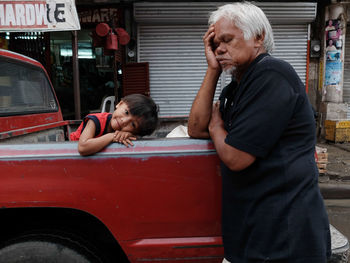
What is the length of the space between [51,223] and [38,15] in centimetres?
483

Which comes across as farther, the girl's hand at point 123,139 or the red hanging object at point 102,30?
the red hanging object at point 102,30

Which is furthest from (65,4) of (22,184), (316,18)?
(316,18)

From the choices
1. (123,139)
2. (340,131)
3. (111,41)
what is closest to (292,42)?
(340,131)

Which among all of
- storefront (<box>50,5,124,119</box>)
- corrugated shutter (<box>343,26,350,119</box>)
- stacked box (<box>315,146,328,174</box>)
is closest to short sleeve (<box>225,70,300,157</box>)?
stacked box (<box>315,146,328,174</box>)

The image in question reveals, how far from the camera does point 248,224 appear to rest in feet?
4.30

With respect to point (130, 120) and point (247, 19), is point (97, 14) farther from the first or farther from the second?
point (247, 19)

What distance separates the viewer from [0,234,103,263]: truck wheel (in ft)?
5.14

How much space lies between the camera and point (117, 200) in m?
1.51

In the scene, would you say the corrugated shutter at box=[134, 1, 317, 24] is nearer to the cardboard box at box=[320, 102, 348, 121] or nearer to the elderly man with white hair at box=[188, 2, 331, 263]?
the cardboard box at box=[320, 102, 348, 121]

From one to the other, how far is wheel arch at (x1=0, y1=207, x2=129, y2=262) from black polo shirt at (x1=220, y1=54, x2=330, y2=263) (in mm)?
805

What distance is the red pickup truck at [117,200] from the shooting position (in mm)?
1489

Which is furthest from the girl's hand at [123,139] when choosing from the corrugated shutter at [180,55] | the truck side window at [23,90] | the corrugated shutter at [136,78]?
the corrugated shutter at [180,55]

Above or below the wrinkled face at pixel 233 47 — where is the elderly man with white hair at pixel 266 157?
below

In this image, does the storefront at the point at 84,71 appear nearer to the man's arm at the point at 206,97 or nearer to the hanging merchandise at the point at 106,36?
the hanging merchandise at the point at 106,36
